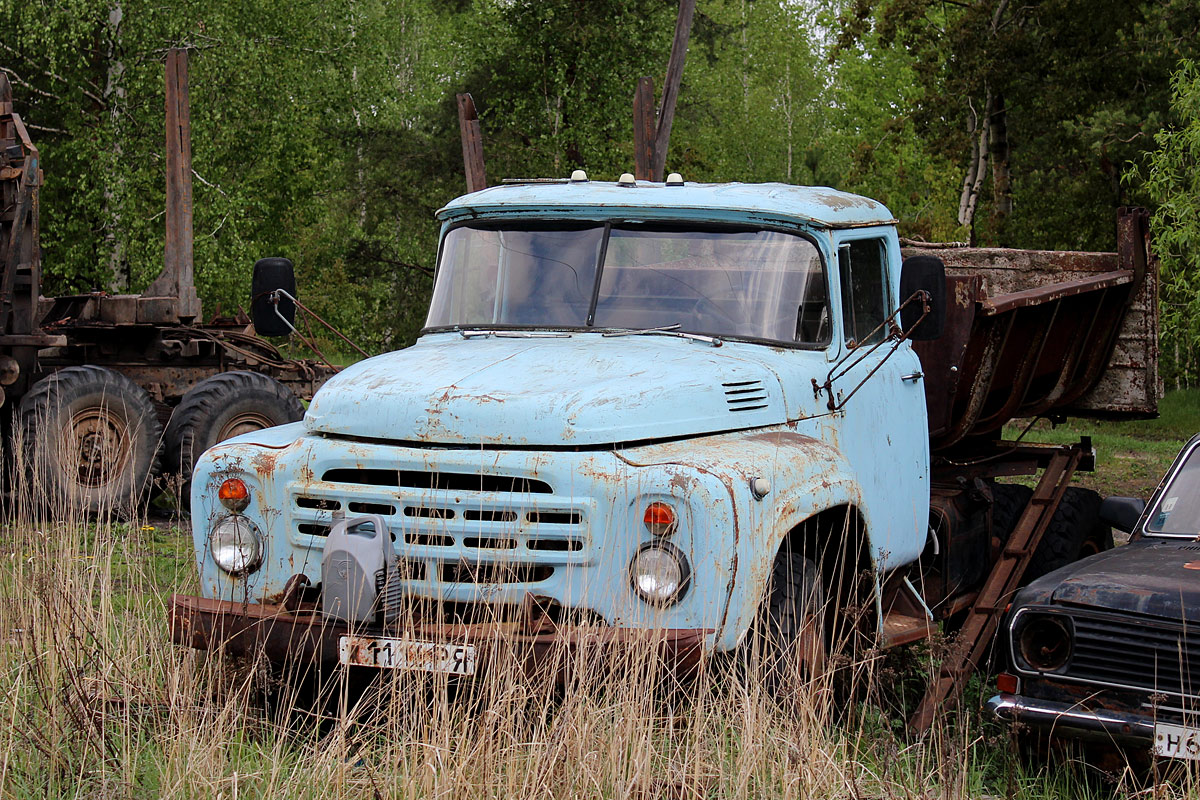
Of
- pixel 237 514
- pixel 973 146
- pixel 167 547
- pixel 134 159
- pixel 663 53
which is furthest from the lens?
pixel 973 146

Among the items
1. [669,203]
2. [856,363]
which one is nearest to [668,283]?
[669,203]

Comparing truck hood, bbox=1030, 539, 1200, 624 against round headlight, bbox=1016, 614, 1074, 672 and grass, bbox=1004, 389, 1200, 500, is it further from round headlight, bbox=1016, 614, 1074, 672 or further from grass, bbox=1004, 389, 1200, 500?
grass, bbox=1004, 389, 1200, 500

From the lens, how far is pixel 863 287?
254 inches

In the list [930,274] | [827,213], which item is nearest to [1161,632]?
[930,274]

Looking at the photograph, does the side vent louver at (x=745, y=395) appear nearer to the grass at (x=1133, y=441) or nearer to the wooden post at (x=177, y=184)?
the grass at (x=1133, y=441)

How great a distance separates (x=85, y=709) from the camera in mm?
4836

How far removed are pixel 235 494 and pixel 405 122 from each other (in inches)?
1170

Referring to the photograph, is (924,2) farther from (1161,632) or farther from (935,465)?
(1161,632)

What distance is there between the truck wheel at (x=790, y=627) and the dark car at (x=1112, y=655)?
717 millimetres

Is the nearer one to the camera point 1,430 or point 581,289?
point 581,289

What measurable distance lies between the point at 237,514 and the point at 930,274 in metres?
2.96

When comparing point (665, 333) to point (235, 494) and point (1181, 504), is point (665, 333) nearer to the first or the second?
point (235, 494)

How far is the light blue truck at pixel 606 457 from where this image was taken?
15.3 ft

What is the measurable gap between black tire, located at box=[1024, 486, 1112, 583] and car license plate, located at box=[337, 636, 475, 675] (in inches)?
172
